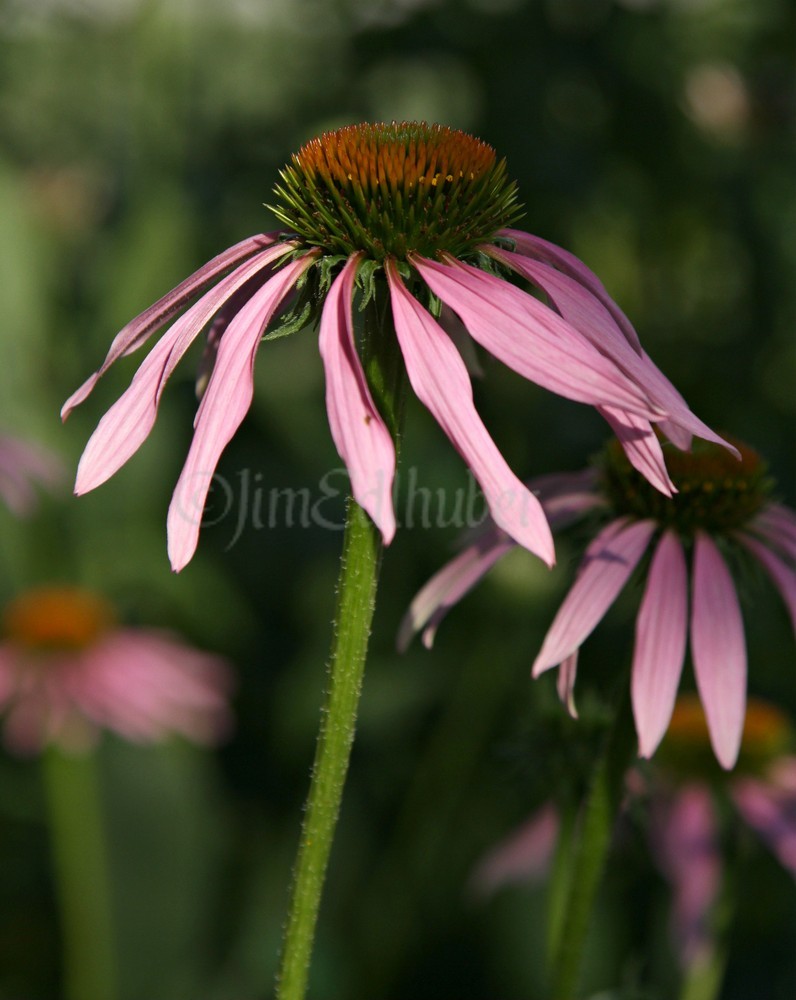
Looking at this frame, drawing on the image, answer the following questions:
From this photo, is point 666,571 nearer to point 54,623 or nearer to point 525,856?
point 525,856

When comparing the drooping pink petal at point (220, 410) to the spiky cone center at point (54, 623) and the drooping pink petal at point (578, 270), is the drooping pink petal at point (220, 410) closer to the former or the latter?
the drooping pink petal at point (578, 270)

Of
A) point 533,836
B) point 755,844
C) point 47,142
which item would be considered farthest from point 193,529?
point 47,142

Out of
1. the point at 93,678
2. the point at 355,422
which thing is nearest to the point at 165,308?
the point at 355,422

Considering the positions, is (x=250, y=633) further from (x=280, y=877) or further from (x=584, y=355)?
(x=584, y=355)

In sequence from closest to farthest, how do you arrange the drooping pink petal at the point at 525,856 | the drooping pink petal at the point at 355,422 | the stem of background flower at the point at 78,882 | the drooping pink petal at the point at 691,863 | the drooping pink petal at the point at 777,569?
the drooping pink petal at the point at 355,422
the drooping pink petal at the point at 777,569
the drooping pink petal at the point at 691,863
the drooping pink petal at the point at 525,856
the stem of background flower at the point at 78,882

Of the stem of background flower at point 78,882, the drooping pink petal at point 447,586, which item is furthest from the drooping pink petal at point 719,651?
the stem of background flower at point 78,882

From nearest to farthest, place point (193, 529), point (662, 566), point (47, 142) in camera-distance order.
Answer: point (193, 529) < point (662, 566) < point (47, 142)

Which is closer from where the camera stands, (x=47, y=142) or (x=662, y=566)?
(x=662, y=566)
